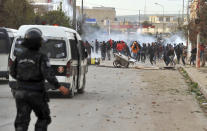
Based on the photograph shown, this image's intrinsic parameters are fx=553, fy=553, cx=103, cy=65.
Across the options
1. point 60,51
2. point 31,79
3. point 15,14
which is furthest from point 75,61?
point 15,14

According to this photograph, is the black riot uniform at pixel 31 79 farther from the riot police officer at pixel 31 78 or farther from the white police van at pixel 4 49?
the white police van at pixel 4 49

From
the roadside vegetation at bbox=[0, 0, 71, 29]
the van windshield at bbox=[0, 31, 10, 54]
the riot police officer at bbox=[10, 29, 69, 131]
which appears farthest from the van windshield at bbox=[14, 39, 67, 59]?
the roadside vegetation at bbox=[0, 0, 71, 29]

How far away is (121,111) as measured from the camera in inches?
510

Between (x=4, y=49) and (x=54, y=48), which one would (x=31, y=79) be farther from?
(x=4, y=49)

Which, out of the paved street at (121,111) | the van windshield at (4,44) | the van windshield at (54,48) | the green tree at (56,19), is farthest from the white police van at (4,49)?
the green tree at (56,19)

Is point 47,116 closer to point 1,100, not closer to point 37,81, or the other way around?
point 37,81

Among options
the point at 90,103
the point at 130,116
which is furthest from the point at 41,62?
the point at 90,103

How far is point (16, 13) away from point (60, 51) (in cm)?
3200

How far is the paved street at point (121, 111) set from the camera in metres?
10.5

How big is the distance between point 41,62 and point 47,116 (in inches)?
28.5

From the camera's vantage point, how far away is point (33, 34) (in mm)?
6988

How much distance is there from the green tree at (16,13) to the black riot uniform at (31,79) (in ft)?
118

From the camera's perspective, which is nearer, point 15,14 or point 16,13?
point 15,14

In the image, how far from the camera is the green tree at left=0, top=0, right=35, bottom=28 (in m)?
44.2
